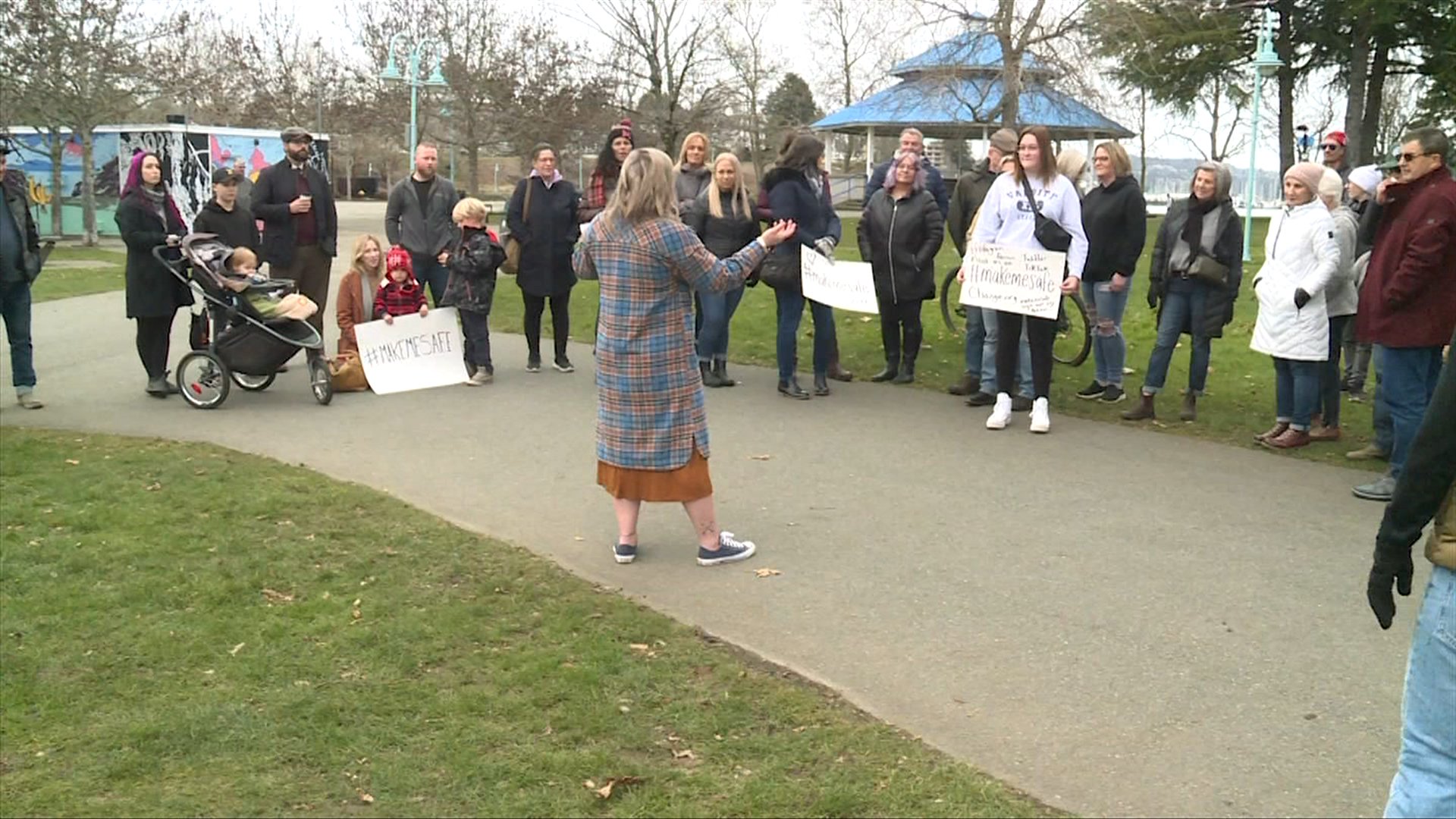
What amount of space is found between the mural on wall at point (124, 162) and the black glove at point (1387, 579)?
28.6 m

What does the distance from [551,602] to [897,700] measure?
1.69 metres

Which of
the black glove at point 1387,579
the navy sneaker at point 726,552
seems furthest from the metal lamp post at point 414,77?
the black glove at point 1387,579

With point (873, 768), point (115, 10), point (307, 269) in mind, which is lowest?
point (873, 768)

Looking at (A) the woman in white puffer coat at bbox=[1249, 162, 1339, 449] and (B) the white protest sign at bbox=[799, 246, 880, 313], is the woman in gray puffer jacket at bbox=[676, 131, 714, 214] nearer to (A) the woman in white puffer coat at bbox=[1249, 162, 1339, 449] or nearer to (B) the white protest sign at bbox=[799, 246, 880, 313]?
(B) the white protest sign at bbox=[799, 246, 880, 313]

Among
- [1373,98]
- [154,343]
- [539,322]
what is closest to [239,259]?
[154,343]

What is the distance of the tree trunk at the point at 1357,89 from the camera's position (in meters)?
37.2

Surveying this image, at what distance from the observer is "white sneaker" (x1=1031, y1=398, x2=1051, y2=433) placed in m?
9.09

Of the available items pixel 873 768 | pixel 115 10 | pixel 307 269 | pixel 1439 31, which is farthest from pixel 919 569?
pixel 1439 31

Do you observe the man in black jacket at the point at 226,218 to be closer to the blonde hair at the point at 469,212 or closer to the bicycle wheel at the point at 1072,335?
the blonde hair at the point at 469,212

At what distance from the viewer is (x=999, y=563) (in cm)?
623

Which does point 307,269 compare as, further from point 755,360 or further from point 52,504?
point 52,504

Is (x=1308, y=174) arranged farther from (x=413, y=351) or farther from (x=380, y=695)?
(x=413, y=351)

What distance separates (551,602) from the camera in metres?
5.62

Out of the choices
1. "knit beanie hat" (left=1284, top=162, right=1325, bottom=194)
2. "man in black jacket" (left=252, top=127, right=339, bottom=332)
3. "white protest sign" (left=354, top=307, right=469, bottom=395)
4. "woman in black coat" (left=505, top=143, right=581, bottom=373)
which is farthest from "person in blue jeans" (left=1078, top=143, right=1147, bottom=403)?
"man in black jacket" (left=252, top=127, right=339, bottom=332)
